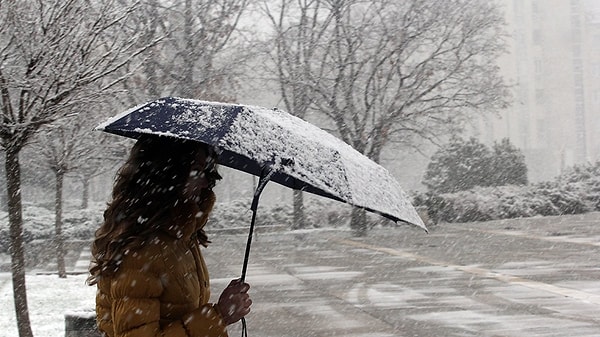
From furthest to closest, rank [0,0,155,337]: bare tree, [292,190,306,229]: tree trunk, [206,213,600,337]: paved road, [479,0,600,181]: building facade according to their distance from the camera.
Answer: [479,0,600,181]: building facade, [292,190,306,229]: tree trunk, [206,213,600,337]: paved road, [0,0,155,337]: bare tree

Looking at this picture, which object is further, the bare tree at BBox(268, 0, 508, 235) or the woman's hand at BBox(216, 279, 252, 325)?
the bare tree at BBox(268, 0, 508, 235)

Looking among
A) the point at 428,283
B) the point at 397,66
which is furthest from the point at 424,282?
the point at 397,66

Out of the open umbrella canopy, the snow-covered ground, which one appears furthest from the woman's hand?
the snow-covered ground

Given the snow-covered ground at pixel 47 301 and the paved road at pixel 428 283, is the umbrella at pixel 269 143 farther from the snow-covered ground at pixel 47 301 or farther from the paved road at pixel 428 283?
the paved road at pixel 428 283

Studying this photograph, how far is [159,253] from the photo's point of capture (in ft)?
7.70

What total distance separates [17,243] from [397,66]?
710 inches

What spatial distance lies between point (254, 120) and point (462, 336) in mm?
5775

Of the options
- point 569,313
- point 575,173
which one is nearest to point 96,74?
point 569,313

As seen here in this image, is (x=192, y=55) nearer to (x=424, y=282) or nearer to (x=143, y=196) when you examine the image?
(x=424, y=282)

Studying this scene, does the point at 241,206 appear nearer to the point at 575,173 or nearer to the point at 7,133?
the point at 575,173

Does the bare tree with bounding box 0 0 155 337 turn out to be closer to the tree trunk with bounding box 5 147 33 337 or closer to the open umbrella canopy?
the tree trunk with bounding box 5 147 33 337

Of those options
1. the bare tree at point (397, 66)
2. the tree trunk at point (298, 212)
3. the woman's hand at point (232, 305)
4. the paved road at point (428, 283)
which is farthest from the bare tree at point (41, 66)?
the tree trunk at point (298, 212)

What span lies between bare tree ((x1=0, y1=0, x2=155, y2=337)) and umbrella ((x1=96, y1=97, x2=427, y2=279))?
3.93m

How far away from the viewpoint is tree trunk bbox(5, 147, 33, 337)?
675cm
